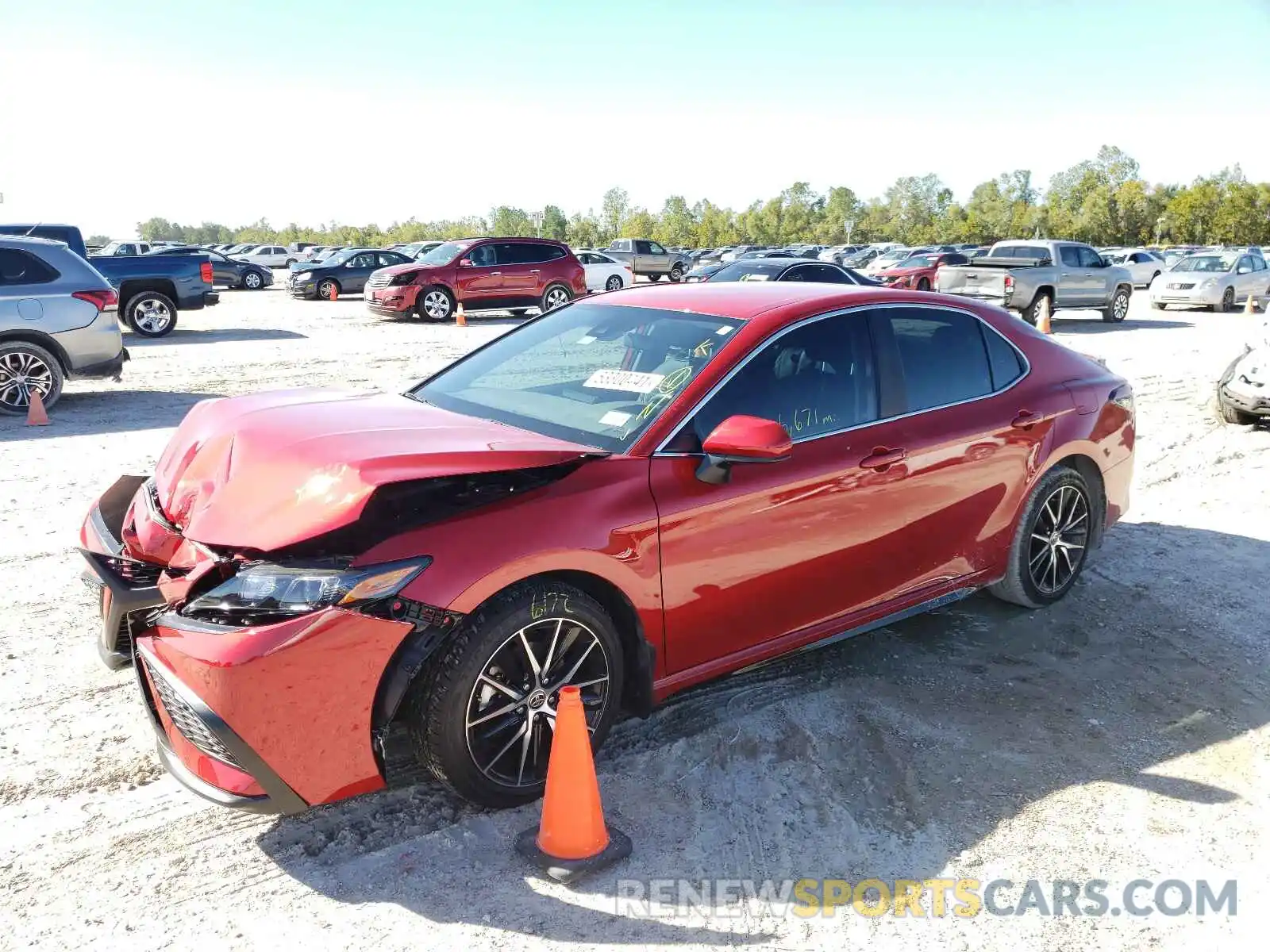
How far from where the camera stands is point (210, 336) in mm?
19250

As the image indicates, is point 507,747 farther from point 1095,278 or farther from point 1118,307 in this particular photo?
point 1118,307

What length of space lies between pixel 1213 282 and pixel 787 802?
2635cm

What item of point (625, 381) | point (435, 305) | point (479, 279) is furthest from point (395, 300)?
point (625, 381)

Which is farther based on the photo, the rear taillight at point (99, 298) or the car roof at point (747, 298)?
the rear taillight at point (99, 298)

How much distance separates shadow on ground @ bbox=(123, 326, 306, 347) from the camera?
18109 millimetres

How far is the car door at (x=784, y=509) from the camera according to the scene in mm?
3734

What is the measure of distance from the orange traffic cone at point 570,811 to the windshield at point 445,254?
794 inches

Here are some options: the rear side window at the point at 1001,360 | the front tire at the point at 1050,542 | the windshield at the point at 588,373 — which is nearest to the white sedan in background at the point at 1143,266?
the front tire at the point at 1050,542

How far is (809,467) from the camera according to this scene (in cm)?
406

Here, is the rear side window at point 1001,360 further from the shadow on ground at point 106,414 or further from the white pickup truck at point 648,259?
the white pickup truck at point 648,259

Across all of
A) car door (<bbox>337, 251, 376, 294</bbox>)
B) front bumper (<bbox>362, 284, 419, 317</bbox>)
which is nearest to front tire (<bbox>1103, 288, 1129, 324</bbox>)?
front bumper (<bbox>362, 284, 419, 317</bbox>)

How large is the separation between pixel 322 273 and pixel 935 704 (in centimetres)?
2829

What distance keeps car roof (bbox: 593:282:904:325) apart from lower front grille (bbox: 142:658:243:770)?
98.4 inches

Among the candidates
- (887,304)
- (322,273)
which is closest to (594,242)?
(322,273)
